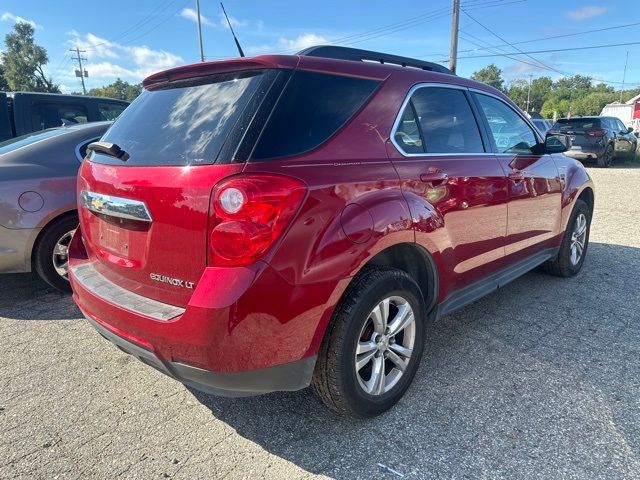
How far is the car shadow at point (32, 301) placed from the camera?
12.5 feet

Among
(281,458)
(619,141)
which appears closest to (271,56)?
(281,458)

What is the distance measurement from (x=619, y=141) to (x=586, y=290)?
14.6 m

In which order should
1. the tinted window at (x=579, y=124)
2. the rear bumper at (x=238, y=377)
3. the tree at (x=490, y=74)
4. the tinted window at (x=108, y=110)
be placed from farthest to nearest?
the tree at (x=490, y=74) → the tinted window at (x=579, y=124) → the tinted window at (x=108, y=110) → the rear bumper at (x=238, y=377)

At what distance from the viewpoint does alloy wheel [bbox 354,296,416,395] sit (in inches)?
92.6

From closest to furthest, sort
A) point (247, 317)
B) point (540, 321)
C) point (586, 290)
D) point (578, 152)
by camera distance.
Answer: point (247, 317)
point (540, 321)
point (586, 290)
point (578, 152)

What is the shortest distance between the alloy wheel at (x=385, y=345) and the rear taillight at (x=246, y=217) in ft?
2.43

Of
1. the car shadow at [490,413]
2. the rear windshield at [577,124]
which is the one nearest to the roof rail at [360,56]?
the car shadow at [490,413]

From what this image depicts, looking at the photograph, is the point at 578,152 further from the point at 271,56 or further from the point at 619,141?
the point at 271,56

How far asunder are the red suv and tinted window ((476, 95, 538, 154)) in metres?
0.62

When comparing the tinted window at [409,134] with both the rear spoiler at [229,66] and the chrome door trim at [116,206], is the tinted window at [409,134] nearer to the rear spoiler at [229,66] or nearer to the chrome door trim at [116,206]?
the rear spoiler at [229,66]

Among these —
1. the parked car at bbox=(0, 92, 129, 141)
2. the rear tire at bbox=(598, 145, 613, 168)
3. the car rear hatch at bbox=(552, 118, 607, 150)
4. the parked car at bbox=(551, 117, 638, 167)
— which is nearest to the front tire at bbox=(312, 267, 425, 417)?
the parked car at bbox=(0, 92, 129, 141)

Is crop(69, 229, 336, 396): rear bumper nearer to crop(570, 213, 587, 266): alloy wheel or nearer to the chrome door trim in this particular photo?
the chrome door trim

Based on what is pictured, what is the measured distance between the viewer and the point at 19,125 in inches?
250

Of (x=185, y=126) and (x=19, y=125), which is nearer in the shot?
(x=185, y=126)
